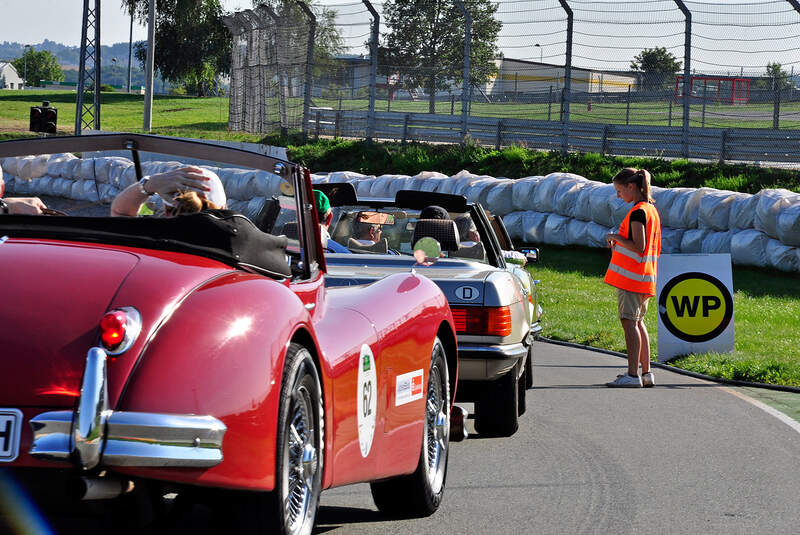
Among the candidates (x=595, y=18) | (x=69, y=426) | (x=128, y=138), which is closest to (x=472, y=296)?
(x=128, y=138)

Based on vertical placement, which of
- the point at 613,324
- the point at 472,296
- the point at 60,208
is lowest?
the point at 613,324

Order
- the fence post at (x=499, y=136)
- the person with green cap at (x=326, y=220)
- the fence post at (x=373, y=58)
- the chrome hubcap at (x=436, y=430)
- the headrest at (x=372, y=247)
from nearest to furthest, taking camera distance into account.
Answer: the chrome hubcap at (x=436, y=430) < the person with green cap at (x=326, y=220) < the headrest at (x=372, y=247) < the fence post at (x=499, y=136) < the fence post at (x=373, y=58)

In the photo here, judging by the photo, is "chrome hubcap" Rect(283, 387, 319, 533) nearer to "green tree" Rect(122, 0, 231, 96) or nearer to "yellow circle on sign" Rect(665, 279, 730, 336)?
"yellow circle on sign" Rect(665, 279, 730, 336)

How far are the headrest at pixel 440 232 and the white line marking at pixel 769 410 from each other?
255 centimetres

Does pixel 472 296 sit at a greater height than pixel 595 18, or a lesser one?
lesser

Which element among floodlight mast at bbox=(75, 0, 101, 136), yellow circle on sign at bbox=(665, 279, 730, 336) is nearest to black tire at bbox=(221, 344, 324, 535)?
yellow circle on sign at bbox=(665, 279, 730, 336)

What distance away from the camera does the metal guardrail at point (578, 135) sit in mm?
22922

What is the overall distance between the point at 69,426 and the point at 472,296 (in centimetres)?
477

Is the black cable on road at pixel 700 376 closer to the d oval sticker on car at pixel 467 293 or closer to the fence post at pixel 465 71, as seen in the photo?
the d oval sticker on car at pixel 467 293

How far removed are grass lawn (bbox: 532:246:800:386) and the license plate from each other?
28.4 feet

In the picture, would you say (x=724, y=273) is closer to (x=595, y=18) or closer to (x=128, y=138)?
(x=128, y=138)

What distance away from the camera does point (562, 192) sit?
21.2 meters

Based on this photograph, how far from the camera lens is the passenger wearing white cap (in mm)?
4668

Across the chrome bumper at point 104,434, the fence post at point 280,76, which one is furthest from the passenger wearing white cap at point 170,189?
the fence post at point 280,76
